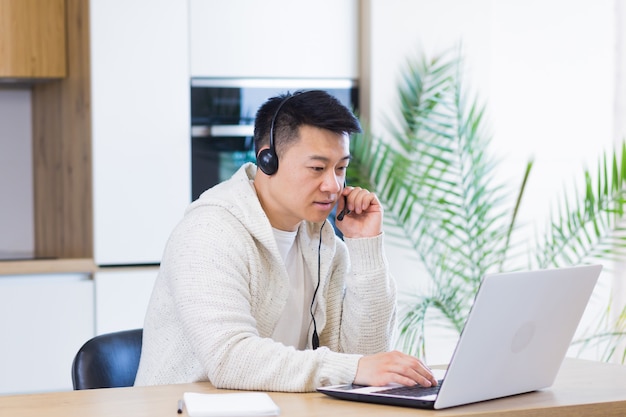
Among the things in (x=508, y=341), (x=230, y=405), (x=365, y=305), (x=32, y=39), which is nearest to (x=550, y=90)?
(x=32, y=39)

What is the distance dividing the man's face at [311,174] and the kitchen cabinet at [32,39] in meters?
1.77

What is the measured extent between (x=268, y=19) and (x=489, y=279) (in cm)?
235

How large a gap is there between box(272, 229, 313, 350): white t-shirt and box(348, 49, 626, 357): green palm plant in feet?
4.50

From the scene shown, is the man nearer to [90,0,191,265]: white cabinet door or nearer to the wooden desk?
the wooden desk

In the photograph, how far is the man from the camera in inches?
72.4

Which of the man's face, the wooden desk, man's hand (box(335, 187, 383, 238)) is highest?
the man's face

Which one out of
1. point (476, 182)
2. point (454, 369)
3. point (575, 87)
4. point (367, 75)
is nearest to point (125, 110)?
point (367, 75)

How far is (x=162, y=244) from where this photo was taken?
11.9 feet

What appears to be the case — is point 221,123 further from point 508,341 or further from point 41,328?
point 508,341

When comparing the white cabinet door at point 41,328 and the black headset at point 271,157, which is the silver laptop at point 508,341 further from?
the white cabinet door at point 41,328

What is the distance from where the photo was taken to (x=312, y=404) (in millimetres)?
1706

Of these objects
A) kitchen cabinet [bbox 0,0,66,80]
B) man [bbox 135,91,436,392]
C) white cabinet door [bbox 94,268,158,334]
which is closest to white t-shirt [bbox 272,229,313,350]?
man [bbox 135,91,436,392]

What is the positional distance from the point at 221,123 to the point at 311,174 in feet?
5.32

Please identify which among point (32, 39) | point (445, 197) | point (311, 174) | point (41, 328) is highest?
point (32, 39)
